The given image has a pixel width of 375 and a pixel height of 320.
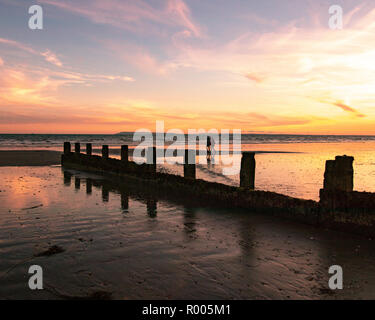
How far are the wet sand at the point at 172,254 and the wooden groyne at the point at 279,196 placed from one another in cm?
30

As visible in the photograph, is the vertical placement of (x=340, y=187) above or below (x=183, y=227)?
above

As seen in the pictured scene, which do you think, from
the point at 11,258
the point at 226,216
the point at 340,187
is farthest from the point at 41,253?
the point at 340,187

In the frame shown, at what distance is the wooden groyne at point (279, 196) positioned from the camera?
672cm

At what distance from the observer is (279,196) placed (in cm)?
840

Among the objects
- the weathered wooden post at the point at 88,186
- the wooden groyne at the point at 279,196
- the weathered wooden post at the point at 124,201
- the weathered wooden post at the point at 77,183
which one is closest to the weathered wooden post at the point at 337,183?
the wooden groyne at the point at 279,196

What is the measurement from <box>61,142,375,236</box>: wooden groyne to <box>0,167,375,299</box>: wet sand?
30 cm

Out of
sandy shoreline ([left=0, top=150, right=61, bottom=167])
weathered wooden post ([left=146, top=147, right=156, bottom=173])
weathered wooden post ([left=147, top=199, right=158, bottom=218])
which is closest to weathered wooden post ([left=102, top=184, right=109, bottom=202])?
weathered wooden post ([left=147, top=199, right=158, bottom=218])

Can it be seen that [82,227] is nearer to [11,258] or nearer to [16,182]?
[11,258]

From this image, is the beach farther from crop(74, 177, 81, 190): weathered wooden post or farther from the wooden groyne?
crop(74, 177, 81, 190): weathered wooden post

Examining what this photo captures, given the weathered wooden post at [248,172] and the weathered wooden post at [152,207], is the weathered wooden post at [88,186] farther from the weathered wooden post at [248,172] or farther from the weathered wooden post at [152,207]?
the weathered wooden post at [248,172]

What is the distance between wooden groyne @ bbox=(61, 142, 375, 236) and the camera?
6723 mm

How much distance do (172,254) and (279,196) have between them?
392cm
